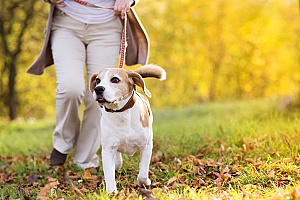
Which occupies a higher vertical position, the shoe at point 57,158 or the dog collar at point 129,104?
the dog collar at point 129,104

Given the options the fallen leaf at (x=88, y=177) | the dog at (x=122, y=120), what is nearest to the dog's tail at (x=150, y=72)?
the dog at (x=122, y=120)

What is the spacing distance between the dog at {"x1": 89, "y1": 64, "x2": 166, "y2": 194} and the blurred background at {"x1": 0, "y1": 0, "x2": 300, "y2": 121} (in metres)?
12.3

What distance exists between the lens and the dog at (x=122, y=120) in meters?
3.34

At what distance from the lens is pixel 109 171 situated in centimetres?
348

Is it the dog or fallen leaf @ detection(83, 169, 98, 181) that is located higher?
the dog

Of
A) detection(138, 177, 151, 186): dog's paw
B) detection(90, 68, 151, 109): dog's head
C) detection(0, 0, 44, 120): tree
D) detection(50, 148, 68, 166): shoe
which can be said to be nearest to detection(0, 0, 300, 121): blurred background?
detection(0, 0, 44, 120): tree

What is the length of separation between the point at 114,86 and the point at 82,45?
1313 millimetres

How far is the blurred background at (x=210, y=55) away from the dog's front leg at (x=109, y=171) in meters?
12.4

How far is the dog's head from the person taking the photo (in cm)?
322

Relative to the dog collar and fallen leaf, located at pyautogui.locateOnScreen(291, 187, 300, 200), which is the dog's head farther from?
fallen leaf, located at pyautogui.locateOnScreen(291, 187, 300, 200)

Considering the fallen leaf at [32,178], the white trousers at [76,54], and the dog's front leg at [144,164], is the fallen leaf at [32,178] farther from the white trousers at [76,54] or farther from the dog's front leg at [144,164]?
the dog's front leg at [144,164]

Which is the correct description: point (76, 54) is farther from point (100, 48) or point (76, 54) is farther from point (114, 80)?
point (114, 80)

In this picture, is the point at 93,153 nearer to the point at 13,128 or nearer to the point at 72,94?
the point at 72,94

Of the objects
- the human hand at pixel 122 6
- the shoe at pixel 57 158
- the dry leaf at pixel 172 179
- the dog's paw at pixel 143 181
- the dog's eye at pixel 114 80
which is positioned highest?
the human hand at pixel 122 6
